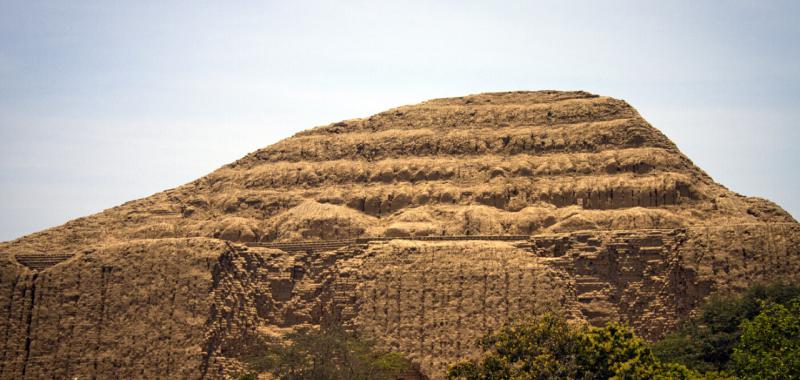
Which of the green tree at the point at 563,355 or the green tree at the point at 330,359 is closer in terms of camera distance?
the green tree at the point at 563,355

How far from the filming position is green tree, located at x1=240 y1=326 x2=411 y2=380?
42.0 m

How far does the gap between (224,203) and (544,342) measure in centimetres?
1999

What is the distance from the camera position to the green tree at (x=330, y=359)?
42.0 meters

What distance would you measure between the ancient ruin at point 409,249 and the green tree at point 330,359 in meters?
1.03

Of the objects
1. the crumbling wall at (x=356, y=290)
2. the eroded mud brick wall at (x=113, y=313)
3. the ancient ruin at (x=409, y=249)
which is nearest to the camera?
the crumbling wall at (x=356, y=290)

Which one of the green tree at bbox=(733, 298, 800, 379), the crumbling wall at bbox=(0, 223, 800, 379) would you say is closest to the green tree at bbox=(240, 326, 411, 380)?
the crumbling wall at bbox=(0, 223, 800, 379)

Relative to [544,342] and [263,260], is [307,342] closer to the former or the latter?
[263,260]

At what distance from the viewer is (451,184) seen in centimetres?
5175

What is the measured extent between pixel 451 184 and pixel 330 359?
39.9ft

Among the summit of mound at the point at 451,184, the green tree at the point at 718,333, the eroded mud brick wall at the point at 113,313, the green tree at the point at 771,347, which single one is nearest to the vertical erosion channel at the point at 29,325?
the eroded mud brick wall at the point at 113,313

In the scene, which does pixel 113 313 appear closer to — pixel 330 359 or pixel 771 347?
pixel 330 359

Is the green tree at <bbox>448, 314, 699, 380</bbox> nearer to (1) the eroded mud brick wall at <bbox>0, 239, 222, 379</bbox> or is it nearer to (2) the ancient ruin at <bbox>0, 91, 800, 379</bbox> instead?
(2) the ancient ruin at <bbox>0, 91, 800, 379</bbox>

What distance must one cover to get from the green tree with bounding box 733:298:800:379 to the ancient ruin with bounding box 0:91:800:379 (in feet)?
19.7

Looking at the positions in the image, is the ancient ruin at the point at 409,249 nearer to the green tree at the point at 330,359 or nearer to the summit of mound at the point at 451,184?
the summit of mound at the point at 451,184
